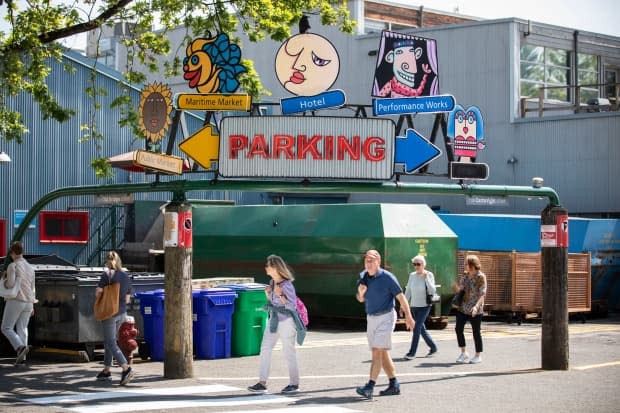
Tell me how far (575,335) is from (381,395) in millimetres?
10711

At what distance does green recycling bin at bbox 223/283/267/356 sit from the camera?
18.4 metres

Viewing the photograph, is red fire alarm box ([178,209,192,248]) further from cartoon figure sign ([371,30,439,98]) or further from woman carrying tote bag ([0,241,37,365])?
cartoon figure sign ([371,30,439,98])

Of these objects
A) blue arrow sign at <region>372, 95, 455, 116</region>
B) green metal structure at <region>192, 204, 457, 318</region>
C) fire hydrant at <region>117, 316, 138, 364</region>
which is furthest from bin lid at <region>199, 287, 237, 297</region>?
green metal structure at <region>192, 204, 457, 318</region>

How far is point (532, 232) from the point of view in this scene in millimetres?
28750

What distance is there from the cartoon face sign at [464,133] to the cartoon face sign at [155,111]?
4.60 meters

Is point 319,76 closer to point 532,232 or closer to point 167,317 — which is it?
point 167,317

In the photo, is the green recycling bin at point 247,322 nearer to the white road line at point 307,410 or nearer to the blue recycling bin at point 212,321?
the blue recycling bin at point 212,321

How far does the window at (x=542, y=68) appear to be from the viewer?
41469 millimetres

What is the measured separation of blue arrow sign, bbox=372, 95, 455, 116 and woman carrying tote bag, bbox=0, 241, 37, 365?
600cm

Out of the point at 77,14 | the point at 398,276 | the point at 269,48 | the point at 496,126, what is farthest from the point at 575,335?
the point at 269,48

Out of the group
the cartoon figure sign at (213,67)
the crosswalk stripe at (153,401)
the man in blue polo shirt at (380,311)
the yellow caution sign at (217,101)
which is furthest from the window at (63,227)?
the man in blue polo shirt at (380,311)

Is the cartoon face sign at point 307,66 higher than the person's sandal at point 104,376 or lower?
higher

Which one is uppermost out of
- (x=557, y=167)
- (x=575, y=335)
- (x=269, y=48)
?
(x=269, y=48)

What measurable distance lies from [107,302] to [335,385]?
337 cm
